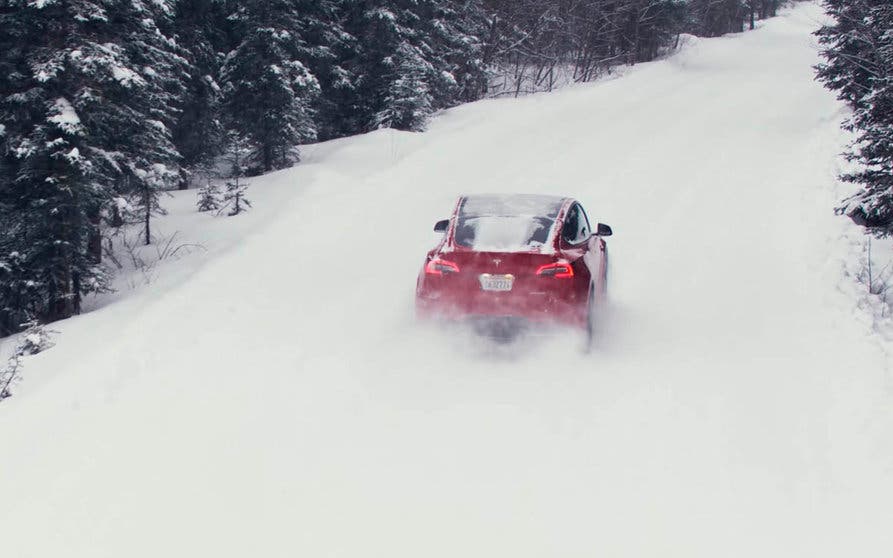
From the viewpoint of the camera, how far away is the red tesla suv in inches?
308

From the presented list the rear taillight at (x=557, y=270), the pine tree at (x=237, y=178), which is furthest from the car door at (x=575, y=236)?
the pine tree at (x=237, y=178)

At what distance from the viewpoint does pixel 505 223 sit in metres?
8.37

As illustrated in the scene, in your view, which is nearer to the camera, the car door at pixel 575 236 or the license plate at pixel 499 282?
the license plate at pixel 499 282

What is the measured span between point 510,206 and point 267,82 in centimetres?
1554

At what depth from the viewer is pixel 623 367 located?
800 centimetres

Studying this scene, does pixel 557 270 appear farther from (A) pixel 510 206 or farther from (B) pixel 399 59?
(B) pixel 399 59

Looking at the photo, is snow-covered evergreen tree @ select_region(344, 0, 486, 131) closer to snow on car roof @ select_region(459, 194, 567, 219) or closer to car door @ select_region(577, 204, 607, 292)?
car door @ select_region(577, 204, 607, 292)

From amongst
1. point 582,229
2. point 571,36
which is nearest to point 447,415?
point 582,229

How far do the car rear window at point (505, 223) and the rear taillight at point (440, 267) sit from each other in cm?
27

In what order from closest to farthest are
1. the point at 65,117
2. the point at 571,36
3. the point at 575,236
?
the point at 575,236, the point at 65,117, the point at 571,36

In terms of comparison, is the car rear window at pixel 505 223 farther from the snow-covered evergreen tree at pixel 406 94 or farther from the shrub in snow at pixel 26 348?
the snow-covered evergreen tree at pixel 406 94

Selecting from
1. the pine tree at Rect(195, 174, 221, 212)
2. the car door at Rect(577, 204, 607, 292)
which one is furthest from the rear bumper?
the pine tree at Rect(195, 174, 221, 212)

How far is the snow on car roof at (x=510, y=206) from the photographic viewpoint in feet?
28.2

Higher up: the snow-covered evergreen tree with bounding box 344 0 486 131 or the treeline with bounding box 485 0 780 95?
the treeline with bounding box 485 0 780 95
